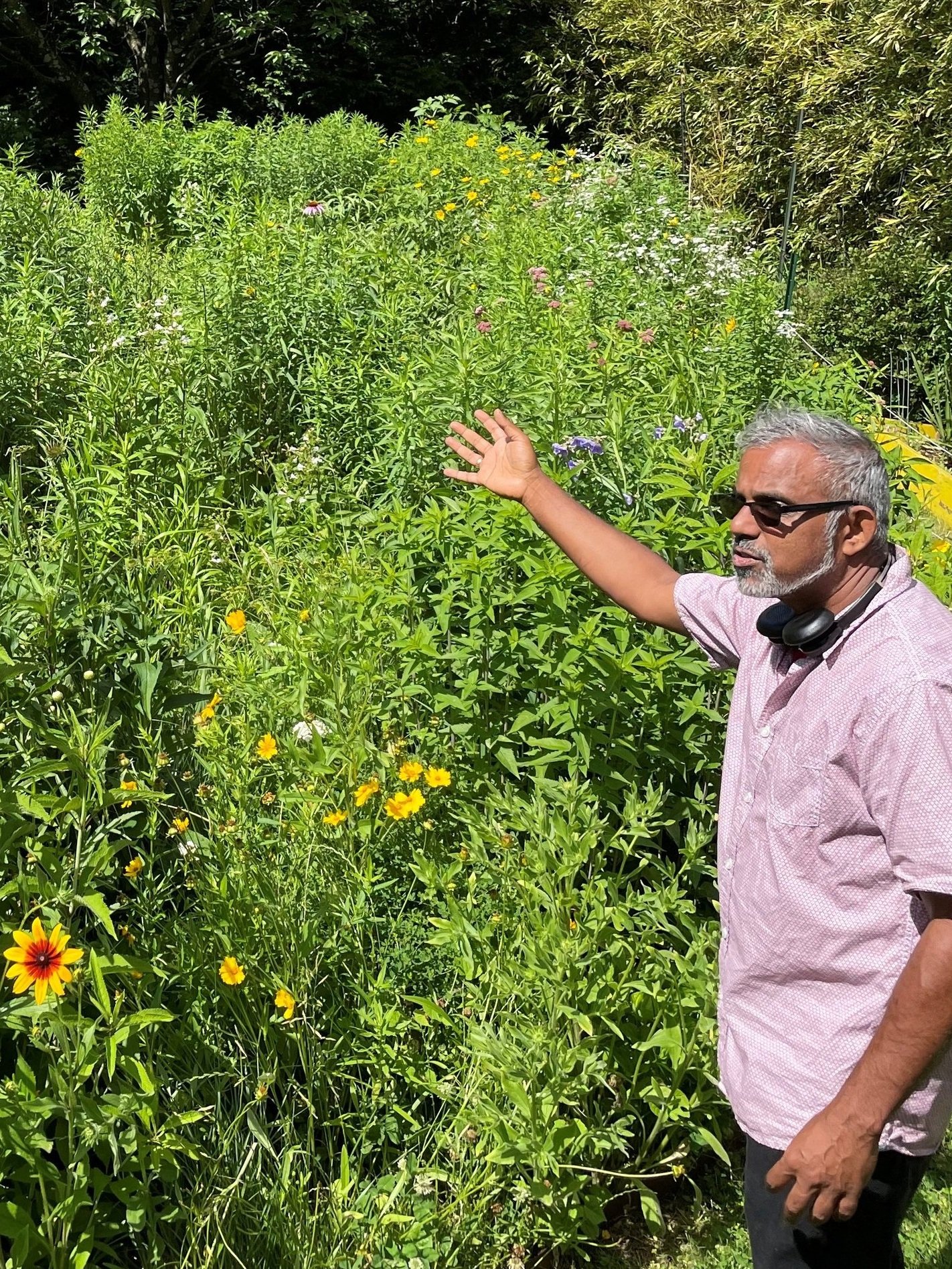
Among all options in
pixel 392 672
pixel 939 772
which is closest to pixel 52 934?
pixel 939 772

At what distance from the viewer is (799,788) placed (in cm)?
166

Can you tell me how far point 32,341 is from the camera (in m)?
4.89

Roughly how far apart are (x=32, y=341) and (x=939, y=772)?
4.43 meters

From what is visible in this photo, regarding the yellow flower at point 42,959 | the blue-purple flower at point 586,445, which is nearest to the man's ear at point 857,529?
the yellow flower at point 42,959

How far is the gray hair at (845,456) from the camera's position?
1695 millimetres

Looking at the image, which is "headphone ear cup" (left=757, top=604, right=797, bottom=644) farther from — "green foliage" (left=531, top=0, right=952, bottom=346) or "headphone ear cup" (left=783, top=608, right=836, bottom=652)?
"green foliage" (left=531, top=0, right=952, bottom=346)

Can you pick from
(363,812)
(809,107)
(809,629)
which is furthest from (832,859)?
(809,107)

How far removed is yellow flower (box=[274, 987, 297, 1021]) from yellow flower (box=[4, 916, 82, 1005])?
0.69 meters

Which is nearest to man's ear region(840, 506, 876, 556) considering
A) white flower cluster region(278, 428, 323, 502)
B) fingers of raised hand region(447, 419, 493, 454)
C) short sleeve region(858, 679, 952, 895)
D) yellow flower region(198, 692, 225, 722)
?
short sleeve region(858, 679, 952, 895)

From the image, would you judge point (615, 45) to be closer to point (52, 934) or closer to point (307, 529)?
point (307, 529)

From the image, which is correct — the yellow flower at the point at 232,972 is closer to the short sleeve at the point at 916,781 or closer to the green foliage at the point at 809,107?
the short sleeve at the point at 916,781

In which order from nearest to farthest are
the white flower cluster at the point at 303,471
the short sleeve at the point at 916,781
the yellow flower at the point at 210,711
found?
the short sleeve at the point at 916,781 < the yellow flower at the point at 210,711 < the white flower cluster at the point at 303,471

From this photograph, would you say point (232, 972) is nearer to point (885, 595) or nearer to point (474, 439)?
point (474, 439)

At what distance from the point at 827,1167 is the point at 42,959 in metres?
1.12
